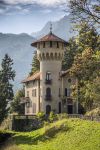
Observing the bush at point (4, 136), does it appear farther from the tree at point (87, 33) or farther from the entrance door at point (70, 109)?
the tree at point (87, 33)

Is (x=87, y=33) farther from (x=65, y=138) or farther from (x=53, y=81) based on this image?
(x=53, y=81)

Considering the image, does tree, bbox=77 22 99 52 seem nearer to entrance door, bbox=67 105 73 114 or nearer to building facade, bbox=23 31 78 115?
building facade, bbox=23 31 78 115

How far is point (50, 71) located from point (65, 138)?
3002 centimetres

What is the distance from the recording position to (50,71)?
243ft

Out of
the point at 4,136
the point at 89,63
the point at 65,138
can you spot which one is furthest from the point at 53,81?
the point at 65,138

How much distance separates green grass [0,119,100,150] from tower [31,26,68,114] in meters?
18.4

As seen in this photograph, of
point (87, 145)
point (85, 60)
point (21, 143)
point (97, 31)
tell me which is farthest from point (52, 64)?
point (97, 31)

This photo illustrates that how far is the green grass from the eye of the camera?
40.6 metres

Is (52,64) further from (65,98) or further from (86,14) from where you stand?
(86,14)

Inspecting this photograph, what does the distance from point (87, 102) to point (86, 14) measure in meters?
39.6

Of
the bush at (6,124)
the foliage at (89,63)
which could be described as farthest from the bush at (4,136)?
the foliage at (89,63)

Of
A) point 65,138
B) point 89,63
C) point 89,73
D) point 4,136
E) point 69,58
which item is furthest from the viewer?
point 69,58

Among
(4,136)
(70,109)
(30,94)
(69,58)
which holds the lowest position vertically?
(4,136)

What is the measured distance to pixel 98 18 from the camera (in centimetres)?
2450
